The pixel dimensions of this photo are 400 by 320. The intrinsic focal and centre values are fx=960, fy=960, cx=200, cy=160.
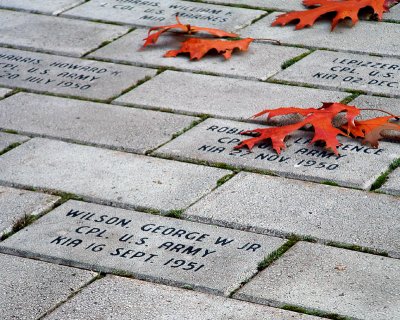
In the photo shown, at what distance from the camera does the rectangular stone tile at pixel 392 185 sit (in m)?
4.60

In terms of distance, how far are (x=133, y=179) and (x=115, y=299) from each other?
1.17m

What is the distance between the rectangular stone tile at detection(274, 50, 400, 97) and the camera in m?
5.87

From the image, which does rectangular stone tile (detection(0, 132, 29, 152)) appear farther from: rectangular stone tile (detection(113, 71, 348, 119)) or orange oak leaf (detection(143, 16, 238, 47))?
orange oak leaf (detection(143, 16, 238, 47))

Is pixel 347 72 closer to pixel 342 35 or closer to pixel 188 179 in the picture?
pixel 342 35

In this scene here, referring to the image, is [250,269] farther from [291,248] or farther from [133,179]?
[133,179]

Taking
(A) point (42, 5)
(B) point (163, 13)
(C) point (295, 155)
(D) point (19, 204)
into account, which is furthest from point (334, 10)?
(D) point (19, 204)

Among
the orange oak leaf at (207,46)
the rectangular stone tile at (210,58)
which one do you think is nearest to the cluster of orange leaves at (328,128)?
the rectangular stone tile at (210,58)

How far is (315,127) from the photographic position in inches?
203

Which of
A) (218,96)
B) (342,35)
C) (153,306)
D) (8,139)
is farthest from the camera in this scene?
(342,35)

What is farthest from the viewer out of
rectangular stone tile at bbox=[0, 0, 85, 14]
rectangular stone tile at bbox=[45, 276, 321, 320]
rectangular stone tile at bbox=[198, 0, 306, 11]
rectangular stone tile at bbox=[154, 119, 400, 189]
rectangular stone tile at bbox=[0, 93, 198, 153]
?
rectangular stone tile at bbox=[0, 0, 85, 14]

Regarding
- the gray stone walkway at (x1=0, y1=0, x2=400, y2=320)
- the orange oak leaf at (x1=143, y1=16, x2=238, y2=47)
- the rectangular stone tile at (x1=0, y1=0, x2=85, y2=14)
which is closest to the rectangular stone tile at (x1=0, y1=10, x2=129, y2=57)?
the gray stone walkway at (x1=0, y1=0, x2=400, y2=320)

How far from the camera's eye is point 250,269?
155 inches

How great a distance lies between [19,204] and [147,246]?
2.62 ft

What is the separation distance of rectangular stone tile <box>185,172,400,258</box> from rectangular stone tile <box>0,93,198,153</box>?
763 mm
